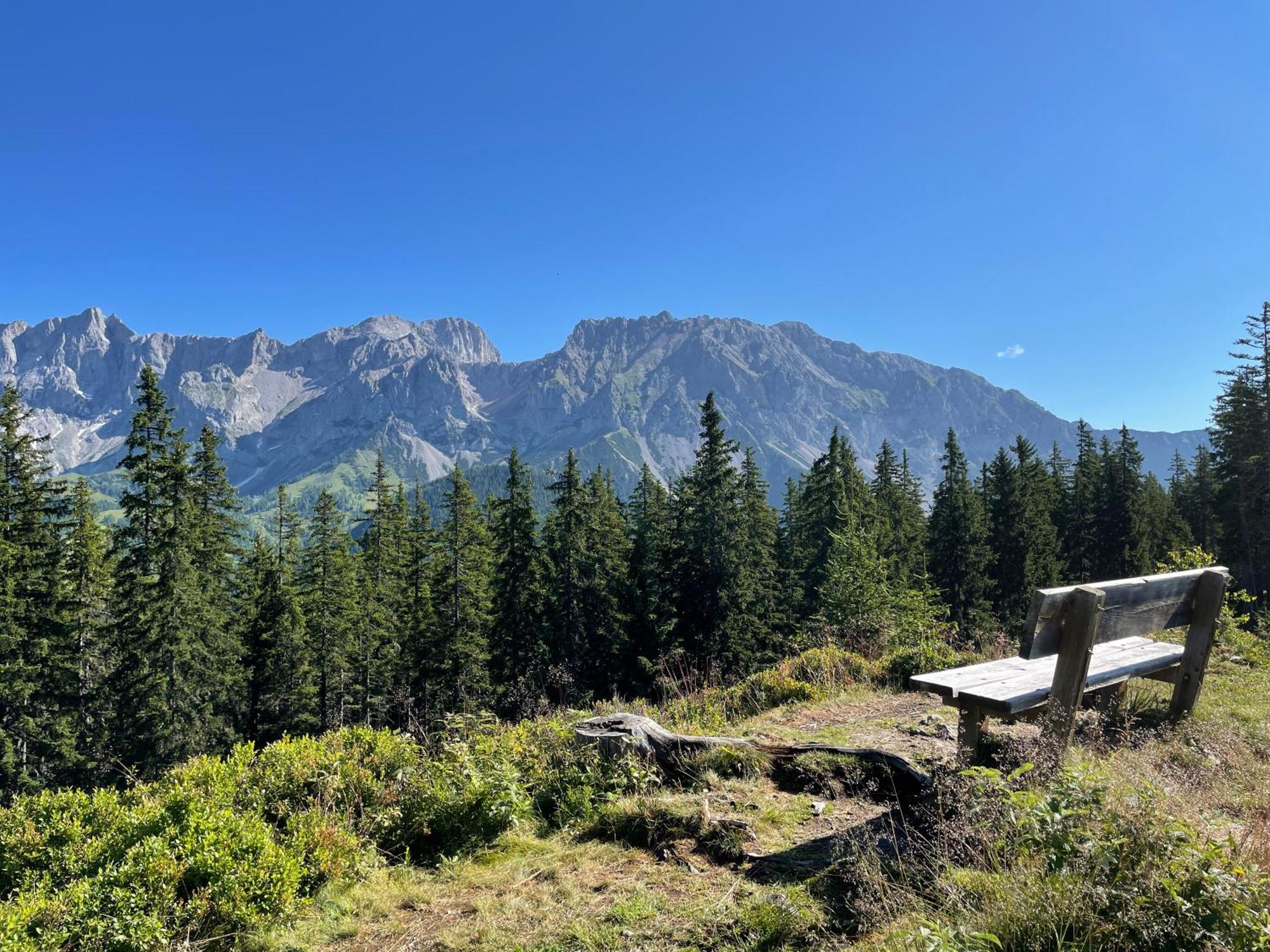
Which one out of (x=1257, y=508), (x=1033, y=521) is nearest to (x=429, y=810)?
(x=1033, y=521)

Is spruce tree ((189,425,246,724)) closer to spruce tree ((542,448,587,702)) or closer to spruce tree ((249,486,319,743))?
spruce tree ((249,486,319,743))

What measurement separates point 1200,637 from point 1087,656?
7.72 ft

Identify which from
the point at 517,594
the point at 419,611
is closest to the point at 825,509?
the point at 517,594

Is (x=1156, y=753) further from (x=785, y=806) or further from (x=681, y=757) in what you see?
(x=681, y=757)

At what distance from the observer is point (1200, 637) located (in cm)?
564

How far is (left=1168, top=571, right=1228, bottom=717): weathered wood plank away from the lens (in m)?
5.57

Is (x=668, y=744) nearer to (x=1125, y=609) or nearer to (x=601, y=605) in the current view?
(x=1125, y=609)

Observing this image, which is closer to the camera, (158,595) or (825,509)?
(158,595)

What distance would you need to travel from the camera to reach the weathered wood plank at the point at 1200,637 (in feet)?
18.3

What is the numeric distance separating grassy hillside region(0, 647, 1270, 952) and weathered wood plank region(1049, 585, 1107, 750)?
276 millimetres

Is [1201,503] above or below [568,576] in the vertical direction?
above

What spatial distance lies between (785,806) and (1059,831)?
2321 millimetres

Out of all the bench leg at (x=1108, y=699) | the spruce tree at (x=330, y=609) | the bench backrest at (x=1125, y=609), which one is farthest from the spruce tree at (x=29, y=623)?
the bench leg at (x=1108, y=699)

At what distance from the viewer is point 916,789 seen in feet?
15.4
